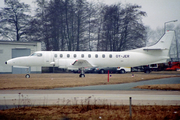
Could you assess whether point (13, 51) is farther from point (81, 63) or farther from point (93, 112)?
point (93, 112)

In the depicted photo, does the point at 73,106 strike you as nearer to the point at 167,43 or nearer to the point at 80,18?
the point at 167,43

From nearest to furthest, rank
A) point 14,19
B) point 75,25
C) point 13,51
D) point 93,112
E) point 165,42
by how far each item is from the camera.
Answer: point 93,112, point 165,42, point 13,51, point 14,19, point 75,25

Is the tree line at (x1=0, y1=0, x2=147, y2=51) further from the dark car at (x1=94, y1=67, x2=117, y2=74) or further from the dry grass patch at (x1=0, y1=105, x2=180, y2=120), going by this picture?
→ the dry grass patch at (x1=0, y1=105, x2=180, y2=120)

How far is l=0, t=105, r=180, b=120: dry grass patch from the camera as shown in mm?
7277

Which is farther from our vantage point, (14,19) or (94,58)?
(14,19)

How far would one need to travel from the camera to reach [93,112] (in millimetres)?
8148

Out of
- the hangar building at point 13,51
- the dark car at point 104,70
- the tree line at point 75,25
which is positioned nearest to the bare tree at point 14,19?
the tree line at point 75,25

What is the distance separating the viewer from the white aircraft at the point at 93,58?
26.9 metres

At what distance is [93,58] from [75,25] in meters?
25.6

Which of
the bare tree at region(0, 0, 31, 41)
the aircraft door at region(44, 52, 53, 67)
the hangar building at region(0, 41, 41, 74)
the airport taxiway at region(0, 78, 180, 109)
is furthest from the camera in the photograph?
the bare tree at region(0, 0, 31, 41)

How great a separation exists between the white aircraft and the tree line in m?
20.5

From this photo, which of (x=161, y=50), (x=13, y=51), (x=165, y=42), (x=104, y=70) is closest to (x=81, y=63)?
(x=161, y=50)

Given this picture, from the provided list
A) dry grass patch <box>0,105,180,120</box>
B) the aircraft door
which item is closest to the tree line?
the aircraft door

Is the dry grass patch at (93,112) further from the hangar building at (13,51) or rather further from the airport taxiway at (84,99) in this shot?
the hangar building at (13,51)
